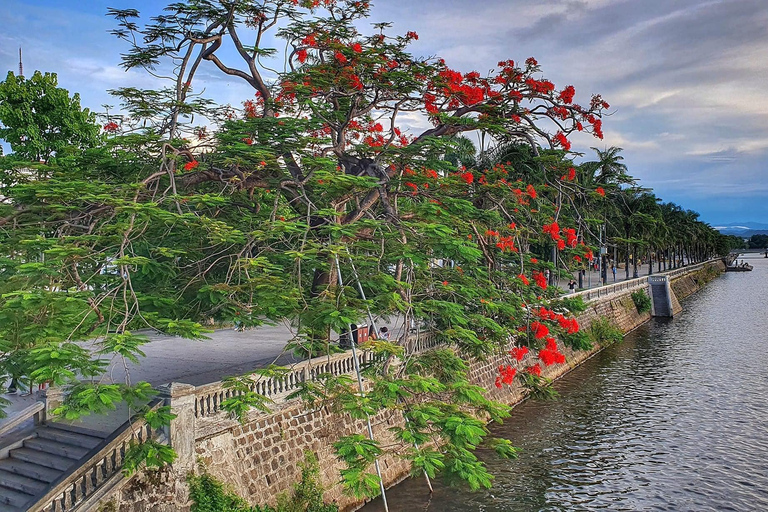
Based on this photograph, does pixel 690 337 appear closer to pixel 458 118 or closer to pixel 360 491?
pixel 458 118

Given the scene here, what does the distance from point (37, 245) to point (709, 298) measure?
60.4 metres

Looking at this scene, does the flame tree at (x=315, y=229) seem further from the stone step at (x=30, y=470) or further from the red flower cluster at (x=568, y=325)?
the stone step at (x=30, y=470)

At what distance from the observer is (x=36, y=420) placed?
1221cm

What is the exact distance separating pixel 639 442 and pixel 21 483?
51.2 feet

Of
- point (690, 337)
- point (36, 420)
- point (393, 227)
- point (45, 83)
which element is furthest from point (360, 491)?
point (690, 337)

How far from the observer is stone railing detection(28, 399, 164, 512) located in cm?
880

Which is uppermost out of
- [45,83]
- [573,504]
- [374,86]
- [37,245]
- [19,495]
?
[45,83]

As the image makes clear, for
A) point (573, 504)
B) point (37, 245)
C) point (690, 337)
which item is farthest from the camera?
point (690, 337)

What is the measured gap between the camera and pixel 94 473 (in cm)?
926

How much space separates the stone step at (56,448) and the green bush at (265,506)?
7.72ft

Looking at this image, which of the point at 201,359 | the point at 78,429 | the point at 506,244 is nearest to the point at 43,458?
the point at 78,429

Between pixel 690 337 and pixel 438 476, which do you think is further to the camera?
pixel 690 337

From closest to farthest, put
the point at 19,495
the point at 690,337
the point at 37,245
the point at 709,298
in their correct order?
the point at 37,245, the point at 19,495, the point at 690,337, the point at 709,298

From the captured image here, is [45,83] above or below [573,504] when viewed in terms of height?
above
